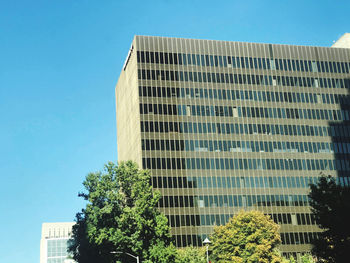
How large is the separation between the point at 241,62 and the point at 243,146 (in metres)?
18.3

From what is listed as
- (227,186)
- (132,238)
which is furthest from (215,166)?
(132,238)

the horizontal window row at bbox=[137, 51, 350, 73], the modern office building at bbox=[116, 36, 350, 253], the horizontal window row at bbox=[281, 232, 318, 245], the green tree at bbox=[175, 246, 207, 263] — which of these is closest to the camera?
the green tree at bbox=[175, 246, 207, 263]

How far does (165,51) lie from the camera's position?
356 ft

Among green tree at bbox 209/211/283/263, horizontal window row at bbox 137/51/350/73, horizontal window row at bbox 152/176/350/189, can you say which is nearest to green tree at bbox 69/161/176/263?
green tree at bbox 209/211/283/263

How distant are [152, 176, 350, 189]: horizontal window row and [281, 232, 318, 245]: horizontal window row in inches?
373

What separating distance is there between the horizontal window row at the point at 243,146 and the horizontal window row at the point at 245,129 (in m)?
2.02

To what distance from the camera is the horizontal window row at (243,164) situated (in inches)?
4001

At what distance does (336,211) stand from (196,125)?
62591 mm

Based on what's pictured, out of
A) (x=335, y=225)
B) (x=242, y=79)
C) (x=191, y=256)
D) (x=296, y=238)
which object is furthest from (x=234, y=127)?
(x=335, y=225)

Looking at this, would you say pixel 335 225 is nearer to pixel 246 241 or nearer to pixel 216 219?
pixel 246 241

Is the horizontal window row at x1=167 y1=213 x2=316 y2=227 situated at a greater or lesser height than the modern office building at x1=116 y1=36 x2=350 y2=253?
lesser

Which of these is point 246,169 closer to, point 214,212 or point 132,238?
point 214,212

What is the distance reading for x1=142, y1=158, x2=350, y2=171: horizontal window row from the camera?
333 feet

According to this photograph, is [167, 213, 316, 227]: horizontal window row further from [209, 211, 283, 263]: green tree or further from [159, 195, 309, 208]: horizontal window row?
[209, 211, 283, 263]: green tree
